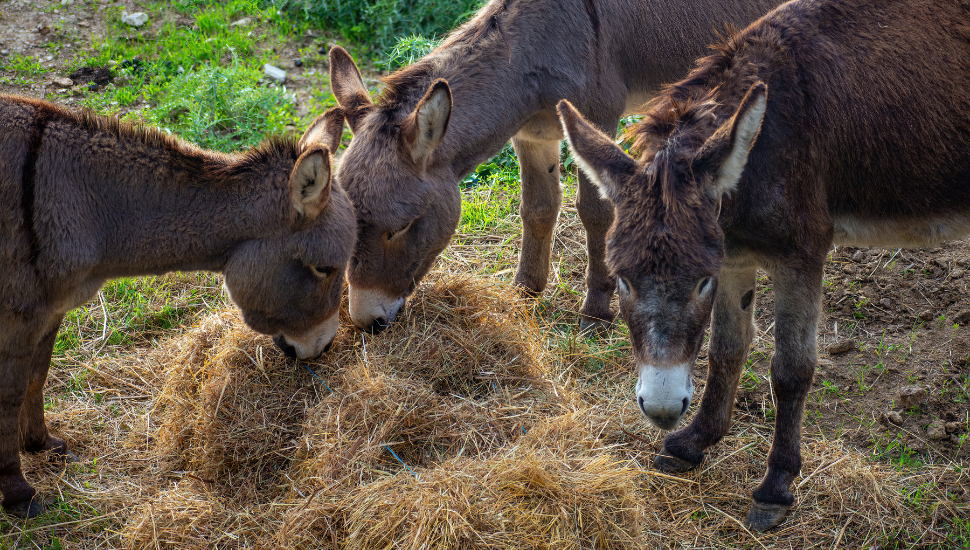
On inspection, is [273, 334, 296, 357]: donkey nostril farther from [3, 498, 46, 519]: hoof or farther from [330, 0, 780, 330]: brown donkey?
[3, 498, 46, 519]: hoof

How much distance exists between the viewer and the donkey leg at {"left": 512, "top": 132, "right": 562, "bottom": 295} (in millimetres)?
5051

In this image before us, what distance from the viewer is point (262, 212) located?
3.50 m

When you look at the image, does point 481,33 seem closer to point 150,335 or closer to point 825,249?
point 825,249

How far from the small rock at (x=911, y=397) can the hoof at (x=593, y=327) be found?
1.86m

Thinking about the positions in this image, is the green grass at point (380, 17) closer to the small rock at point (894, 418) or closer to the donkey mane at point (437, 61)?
the donkey mane at point (437, 61)

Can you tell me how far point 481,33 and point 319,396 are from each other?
2411 millimetres

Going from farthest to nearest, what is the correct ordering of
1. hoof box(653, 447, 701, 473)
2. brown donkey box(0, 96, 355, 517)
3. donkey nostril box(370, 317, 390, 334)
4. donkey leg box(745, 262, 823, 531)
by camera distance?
donkey nostril box(370, 317, 390, 334)
hoof box(653, 447, 701, 473)
donkey leg box(745, 262, 823, 531)
brown donkey box(0, 96, 355, 517)

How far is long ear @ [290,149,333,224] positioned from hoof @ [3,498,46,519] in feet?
6.77

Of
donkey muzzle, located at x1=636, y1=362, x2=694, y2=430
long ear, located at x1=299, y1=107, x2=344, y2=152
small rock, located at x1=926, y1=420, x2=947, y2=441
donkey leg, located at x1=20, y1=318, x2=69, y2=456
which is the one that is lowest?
donkey leg, located at x1=20, y1=318, x2=69, y2=456

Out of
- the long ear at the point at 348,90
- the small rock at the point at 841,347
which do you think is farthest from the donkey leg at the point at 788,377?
the long ear at the point at 348,90

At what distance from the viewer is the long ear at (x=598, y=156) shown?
309 cm

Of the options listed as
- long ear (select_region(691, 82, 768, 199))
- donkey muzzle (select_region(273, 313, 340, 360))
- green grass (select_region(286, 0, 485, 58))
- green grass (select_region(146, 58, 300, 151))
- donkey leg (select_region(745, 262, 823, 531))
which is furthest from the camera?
green grass (select_region(286, 0, 485, 58))

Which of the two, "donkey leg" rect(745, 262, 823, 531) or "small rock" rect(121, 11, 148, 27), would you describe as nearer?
"donkey leg" rect(745, 262, 823, 531)

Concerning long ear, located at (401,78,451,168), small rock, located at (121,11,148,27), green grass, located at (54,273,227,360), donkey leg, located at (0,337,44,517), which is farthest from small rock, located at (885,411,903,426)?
small rock, located at (121,11,148,27)
